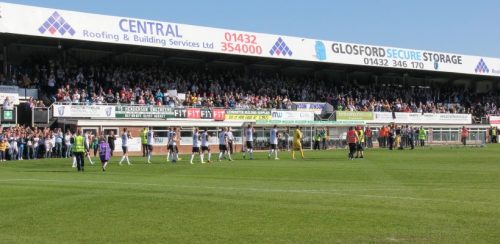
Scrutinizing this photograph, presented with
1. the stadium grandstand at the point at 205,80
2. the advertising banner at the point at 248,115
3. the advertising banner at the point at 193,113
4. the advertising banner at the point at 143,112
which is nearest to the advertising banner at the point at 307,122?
the stadium grandstand at the point at 205,80

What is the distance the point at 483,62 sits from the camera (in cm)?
8138

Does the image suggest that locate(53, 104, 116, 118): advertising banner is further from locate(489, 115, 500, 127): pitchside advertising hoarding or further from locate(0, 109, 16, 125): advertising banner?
locate(489, 115, 500, 127): pitchside advertising hoarding

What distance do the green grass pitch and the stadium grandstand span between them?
83.4ft

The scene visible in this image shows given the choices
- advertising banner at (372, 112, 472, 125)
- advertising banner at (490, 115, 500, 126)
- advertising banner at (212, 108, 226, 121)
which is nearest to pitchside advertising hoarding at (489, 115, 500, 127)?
advertising banner at (490, 115, 500, 126)

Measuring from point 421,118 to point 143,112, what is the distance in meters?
32.9

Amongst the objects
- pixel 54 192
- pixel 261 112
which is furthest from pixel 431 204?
pixel 261 112

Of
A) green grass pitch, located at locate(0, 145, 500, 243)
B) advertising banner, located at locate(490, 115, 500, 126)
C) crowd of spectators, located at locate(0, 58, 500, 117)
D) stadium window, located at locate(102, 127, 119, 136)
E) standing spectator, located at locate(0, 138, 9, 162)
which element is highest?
crowd of spectators, located at locate(0, 58, 500, 117)

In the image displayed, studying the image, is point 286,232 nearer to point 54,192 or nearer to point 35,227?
point 35,227

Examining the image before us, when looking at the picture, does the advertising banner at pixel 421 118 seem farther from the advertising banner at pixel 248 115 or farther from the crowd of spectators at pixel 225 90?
the advertising banner at pixel 248 115

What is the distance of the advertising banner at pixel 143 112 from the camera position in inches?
1903

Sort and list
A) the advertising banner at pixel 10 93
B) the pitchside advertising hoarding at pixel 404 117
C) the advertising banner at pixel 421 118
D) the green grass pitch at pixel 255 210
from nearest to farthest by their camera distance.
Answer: the green grass pitch at pixel 255 210
the advertising banner at pixel 10 93
the pitchside advertising hoarding at pixel 404 117
the advertising banner at pixel 421 118

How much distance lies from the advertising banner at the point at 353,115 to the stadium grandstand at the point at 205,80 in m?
0.10

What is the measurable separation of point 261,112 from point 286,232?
47.1m

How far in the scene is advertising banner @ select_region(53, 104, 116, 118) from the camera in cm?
4450
